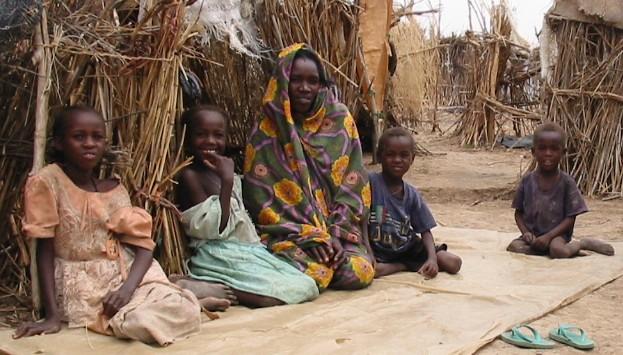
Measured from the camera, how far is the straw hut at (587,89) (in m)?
6.24

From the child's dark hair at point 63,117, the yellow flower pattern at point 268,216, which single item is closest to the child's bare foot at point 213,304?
the yellow flower pattern at point 268,216

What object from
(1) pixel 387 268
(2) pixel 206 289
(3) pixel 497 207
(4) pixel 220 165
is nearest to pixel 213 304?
(2) pixel 206 289

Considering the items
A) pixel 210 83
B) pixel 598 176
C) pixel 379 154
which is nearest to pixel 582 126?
pixel 598 176

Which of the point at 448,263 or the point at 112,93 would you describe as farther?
the point at 448,263

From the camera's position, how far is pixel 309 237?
3217 millimetres

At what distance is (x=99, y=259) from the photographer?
Result: 263 centimetres

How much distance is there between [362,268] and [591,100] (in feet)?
12.7

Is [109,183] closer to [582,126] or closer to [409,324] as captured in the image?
[409,324]

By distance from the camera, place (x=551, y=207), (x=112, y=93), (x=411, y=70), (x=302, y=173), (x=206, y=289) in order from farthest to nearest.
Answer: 1. (x=411, y=70)
2. (x=551, y=207)
3. (x=302, y=173)
4. (x=206, y=289)
5. (x=112, y=93)

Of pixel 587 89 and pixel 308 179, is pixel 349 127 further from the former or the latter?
pixel 587 89

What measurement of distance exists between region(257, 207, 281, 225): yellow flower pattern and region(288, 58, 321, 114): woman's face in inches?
19.1

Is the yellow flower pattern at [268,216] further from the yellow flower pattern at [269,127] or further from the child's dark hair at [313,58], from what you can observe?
the child's dark hair at [313,58]

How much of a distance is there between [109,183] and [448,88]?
48.3 feet

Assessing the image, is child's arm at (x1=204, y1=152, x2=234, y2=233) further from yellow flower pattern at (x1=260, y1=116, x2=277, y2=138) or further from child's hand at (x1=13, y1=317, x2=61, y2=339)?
child's hand at (x1=13, y1=317, x2=61, y2=339)
